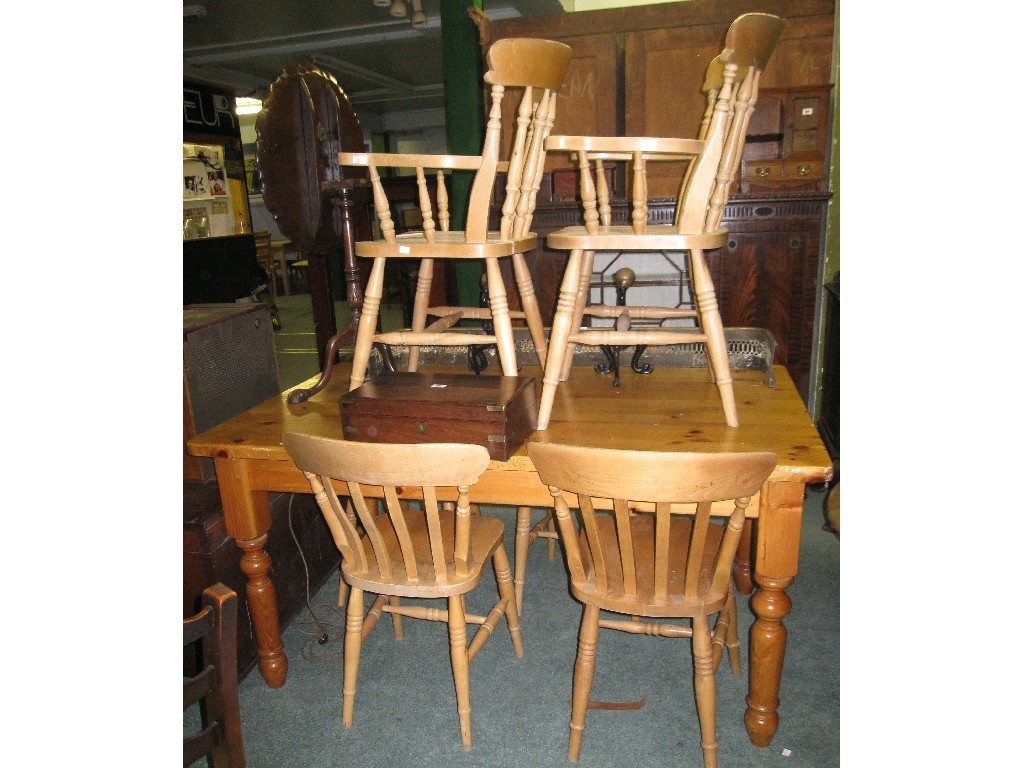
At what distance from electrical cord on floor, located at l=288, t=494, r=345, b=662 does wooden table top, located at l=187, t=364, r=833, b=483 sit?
1.47 feet

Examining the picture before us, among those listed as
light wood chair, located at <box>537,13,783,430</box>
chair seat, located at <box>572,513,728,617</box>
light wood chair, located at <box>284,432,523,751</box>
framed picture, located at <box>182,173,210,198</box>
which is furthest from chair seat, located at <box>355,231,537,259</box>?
framed picture, located at <box>182,173,210,198</box>

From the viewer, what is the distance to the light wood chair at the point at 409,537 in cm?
151

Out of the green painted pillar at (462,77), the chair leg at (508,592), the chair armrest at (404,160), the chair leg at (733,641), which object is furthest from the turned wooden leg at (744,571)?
the green painted pillar at (462,77)

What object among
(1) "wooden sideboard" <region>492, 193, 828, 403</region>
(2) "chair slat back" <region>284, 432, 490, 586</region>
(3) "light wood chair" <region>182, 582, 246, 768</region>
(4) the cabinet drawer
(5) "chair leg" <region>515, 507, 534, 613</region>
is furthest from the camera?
(1) "wooden sideboard" <region>492, 193, 828, 403</region>

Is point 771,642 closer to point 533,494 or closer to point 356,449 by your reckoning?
point 533,494

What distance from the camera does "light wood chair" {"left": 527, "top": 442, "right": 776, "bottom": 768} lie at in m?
1.38

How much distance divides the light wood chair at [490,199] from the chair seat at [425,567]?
472 mm

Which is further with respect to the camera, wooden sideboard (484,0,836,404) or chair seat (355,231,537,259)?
wooden sideboard (484,0,836,404)

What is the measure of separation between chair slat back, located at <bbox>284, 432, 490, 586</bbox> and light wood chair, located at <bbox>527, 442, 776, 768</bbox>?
19 cm

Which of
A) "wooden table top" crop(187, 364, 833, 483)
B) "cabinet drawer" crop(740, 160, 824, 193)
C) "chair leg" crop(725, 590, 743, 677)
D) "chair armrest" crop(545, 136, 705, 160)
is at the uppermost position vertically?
"cabinet drawer" crop(740, 160, 824, 193)

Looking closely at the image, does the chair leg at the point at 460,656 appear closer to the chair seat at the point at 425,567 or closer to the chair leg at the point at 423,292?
the chair seat at the point at 425,567

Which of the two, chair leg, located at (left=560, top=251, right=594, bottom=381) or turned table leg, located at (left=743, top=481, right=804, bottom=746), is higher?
chair leg, located at (left=560, top=251, right=594, bottom=381)

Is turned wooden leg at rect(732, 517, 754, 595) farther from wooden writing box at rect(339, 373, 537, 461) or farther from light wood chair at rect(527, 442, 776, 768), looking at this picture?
wooden writing box at rect(339, 373, 537, 461)

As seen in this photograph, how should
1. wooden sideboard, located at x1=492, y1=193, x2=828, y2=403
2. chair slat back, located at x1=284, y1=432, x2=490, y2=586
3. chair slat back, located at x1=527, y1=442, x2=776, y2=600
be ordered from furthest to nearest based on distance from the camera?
1. wooden sideboard, located at x1=492, y1=193, x2=828, y2=403
2. chair slat back, located at x1=284, y1=432, x2=490, y2=586
3. chair slat back, located at x1=527, y1=442, x2=776, y2=600
